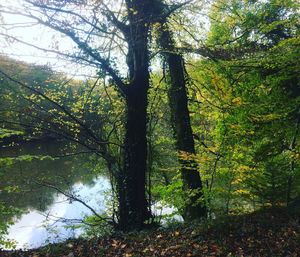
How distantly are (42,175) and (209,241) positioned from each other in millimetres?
17540

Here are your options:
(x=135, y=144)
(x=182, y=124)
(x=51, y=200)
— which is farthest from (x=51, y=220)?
(x=135, y=144)

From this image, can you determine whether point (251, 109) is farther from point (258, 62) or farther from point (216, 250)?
point (216, 250)

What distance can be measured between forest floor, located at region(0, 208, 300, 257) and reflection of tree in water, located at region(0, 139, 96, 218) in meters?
2.17

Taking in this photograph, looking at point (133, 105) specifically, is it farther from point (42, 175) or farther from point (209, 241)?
point (42, 175)

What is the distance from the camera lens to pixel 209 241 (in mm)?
5309

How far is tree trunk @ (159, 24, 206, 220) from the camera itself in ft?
28.0

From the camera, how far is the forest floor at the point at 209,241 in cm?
497

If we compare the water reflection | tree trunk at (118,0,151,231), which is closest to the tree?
tree trunk at (118,0,151,231)

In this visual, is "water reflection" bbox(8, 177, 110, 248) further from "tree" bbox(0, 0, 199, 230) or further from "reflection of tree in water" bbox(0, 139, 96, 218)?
"tree" bbox(0, 0, 199, 230)

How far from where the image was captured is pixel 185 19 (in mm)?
9203

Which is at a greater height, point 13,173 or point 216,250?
point 13,173

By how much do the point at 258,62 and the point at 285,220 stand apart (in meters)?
3.56

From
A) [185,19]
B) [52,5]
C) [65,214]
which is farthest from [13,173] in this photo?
[52,5]

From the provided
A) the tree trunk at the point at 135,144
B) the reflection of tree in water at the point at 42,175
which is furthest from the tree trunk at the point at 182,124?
the reflection of tree in water at the point at 42,175
